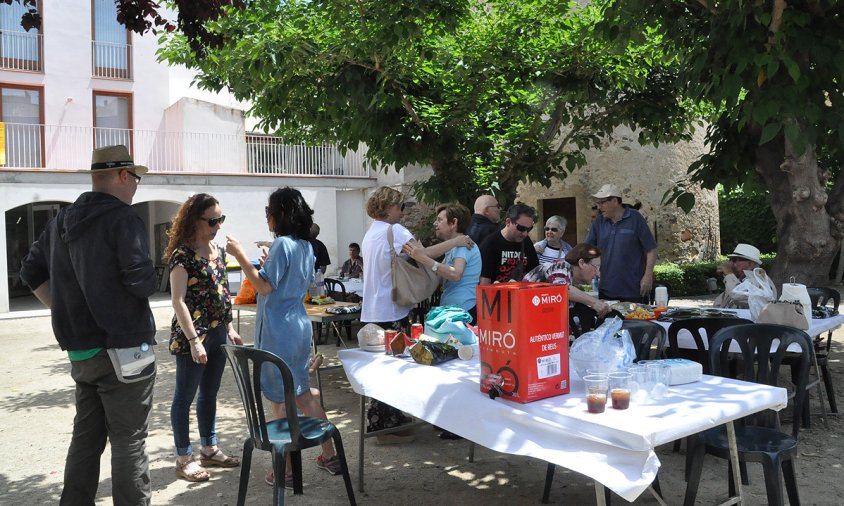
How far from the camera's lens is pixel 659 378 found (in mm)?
2805

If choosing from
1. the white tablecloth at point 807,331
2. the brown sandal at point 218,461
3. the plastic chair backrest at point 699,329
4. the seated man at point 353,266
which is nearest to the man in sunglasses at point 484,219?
the white tablecloth at point 807,331

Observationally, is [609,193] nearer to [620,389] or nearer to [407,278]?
[407,278]

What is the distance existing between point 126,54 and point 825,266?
57.7ft

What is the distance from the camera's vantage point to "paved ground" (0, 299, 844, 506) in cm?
385

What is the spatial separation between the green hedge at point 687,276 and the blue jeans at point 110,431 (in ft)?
43.5

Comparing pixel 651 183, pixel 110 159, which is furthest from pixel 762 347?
pixel 651 183

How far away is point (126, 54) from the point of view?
731 inches

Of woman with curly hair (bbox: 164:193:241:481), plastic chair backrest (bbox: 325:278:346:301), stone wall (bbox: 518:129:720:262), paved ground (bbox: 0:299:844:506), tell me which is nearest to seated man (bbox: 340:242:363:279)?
plastic chair backrest (bbox: 325:278:346:301)

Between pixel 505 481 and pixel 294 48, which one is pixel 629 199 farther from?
pixel 505 481

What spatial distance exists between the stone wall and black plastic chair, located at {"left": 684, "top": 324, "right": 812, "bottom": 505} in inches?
518

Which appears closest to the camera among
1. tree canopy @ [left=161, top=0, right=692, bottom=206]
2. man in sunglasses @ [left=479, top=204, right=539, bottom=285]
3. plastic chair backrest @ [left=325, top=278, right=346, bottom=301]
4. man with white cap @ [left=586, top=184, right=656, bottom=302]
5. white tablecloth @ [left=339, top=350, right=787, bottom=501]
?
white tablecloth @ [left=339, top=350, right=787, bottom=501]

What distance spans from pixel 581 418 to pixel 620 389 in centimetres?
25

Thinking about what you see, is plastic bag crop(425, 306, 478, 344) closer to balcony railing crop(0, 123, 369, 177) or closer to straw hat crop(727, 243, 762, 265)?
straw hat crop(727, 243, 762, 265)

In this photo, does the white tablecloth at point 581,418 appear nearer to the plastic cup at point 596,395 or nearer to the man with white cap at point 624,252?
the plastic cup at point 596,395
